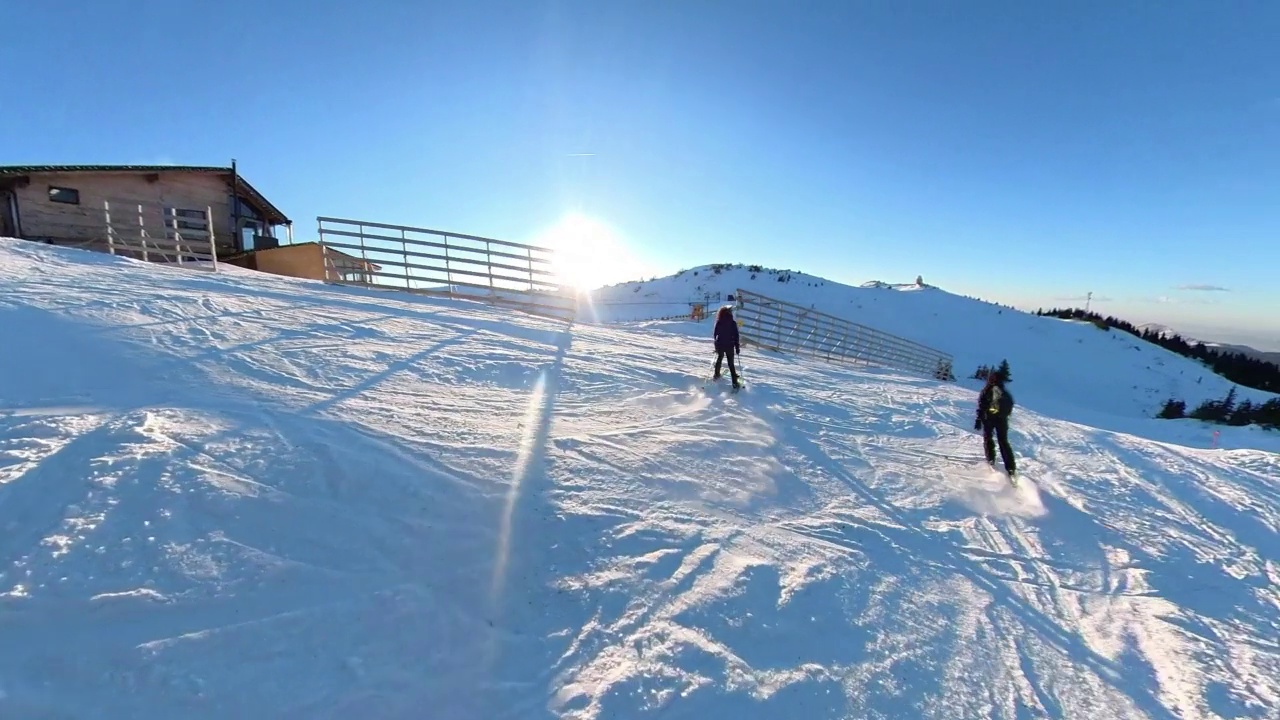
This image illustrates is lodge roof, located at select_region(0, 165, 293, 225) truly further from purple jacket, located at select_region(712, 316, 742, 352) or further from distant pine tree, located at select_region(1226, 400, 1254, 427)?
distant pine tree, located at select_region(1226, 400, 1254, 427)

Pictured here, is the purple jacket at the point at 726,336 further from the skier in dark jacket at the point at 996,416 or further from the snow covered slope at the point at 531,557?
the skier in dark jacket at the point at 996,416

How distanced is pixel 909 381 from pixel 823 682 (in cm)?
1231

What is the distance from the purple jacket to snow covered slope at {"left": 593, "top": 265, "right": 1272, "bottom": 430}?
18.5 m

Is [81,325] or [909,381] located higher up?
[81,325]

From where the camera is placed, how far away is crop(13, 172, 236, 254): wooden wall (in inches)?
627

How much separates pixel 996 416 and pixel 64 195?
2683 cm

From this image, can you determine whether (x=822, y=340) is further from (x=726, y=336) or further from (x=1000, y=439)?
(x=1000, y=439)

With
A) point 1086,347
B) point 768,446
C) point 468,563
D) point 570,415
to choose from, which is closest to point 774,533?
point 768,446

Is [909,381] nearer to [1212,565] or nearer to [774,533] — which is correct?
[1212,565]

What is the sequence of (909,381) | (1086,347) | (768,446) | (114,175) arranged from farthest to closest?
1. (1086,347)
2. (114,175)
3. (909,381)
4. (768,446)

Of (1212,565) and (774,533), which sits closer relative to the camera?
(774,533)

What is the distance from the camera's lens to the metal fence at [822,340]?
15602 mm

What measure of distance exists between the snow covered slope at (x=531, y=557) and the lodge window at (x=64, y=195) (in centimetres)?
1584

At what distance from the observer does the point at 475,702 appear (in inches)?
92.0
